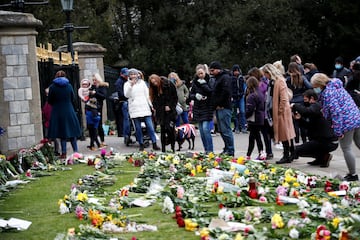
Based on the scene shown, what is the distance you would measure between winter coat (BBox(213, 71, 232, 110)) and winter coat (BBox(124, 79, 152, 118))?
2.91m

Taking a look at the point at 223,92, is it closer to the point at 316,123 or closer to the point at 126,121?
the point at 316,123

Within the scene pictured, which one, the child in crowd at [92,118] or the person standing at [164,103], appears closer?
the person standing at [164,103]

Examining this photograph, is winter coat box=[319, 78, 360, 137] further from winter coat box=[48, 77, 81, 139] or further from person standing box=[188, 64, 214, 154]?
winter coat box=[48, 77, 81, 139]

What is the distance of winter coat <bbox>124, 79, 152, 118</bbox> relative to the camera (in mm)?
16047

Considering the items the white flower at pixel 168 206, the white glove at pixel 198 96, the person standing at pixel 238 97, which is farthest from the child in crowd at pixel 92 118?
the white flower at pixel 168 206

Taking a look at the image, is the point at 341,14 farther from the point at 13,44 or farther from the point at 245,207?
the point at 245,207

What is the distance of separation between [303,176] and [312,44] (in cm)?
2741

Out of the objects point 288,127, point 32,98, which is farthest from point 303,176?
point 32,98

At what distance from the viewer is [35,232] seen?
730 centimetres

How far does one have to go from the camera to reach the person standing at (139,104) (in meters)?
16.1

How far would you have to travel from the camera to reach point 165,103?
51.1ft

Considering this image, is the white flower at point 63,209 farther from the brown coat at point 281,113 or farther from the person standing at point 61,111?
the person standing at point 61,111

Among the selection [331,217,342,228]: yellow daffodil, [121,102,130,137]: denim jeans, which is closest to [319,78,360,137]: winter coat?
[331,217,342,228]: yellow daffodil

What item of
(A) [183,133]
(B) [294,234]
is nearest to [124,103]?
(A) [183,133]
